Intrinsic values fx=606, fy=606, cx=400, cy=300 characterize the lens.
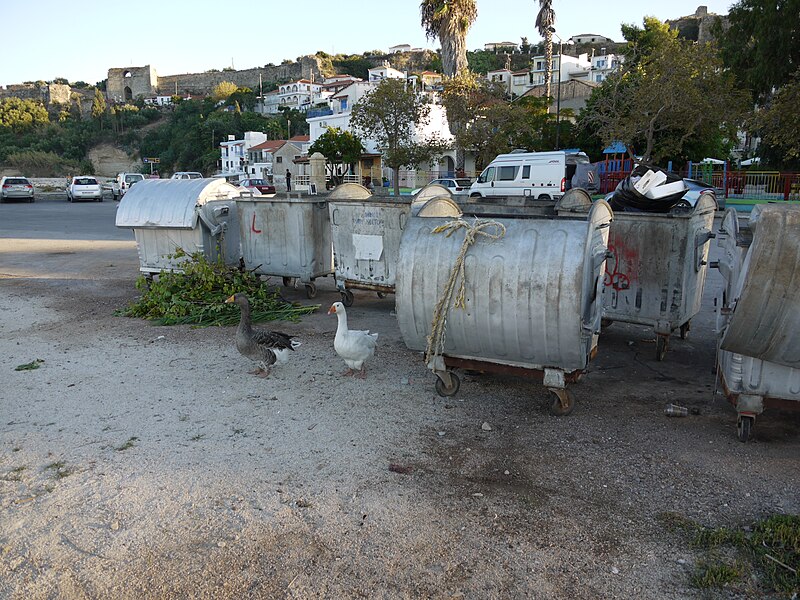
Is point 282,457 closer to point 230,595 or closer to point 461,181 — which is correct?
point 230,595

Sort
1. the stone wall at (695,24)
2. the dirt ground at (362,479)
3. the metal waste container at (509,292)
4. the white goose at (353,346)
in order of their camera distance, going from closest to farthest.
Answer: the dirt ground at (362,479) → the metal waste container at (509,292) → the white goose at (353,346) → the stone wall at (695,24)

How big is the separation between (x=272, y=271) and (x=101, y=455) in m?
5.55

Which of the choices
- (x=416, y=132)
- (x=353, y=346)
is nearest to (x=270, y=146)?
(x=416, y=132)

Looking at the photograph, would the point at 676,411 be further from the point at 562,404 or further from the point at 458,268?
the point at 458,268

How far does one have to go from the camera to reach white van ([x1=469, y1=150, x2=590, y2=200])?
23703 millimetres

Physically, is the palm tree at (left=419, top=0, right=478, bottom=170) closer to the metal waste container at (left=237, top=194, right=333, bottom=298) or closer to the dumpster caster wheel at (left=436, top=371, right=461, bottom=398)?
the metal waste container at (left=237, top=194, right=333, bottom=298)

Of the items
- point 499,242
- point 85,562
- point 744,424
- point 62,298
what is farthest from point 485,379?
point 62,298

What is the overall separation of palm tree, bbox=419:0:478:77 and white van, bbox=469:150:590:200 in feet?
35.8

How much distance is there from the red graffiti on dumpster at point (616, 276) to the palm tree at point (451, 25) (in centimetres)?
2897

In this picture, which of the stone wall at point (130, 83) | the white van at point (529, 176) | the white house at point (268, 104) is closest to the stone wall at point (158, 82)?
the stone wall at point (130, 83)

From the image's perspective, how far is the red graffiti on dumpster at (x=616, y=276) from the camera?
6551 mm

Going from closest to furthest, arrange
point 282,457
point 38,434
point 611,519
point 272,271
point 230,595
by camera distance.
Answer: point 230,595 < point 611,519 < point 282,457 < point 38,434 < point 272,271

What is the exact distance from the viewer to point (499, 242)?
4699 mm

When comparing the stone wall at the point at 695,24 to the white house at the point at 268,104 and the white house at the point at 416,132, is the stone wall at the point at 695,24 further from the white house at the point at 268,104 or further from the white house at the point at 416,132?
the white house at the point at 268,104
